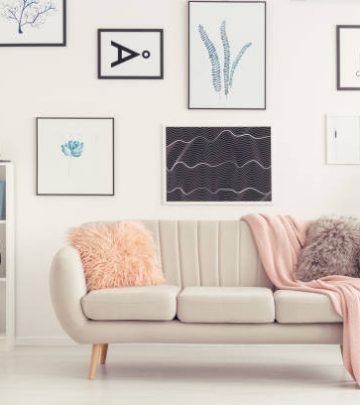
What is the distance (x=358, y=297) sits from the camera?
4.04m

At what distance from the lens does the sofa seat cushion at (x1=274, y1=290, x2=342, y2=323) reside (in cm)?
403

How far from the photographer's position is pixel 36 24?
17.4 ft

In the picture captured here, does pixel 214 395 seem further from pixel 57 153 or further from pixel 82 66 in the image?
pixel 82 66

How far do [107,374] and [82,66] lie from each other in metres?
2.09

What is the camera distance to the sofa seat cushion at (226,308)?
406 cm

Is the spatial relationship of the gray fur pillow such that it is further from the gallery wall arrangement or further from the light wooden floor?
the gallery wall arrangement

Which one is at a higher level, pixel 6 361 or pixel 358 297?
pixel 358 297

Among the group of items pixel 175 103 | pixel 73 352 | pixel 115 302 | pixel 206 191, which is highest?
pixel 175 103

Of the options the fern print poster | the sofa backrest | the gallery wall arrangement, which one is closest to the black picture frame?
the gallery wall arrangement

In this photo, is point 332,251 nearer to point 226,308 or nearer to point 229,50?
point 226,308

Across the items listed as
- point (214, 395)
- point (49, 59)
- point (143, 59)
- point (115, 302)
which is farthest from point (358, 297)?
point (49, 59)

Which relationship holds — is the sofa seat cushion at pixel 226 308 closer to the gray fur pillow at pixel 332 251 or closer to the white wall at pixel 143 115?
the gray fur pillow at pixel 332 251

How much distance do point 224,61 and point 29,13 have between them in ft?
4.35

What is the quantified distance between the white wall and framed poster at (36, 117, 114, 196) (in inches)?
2.2
